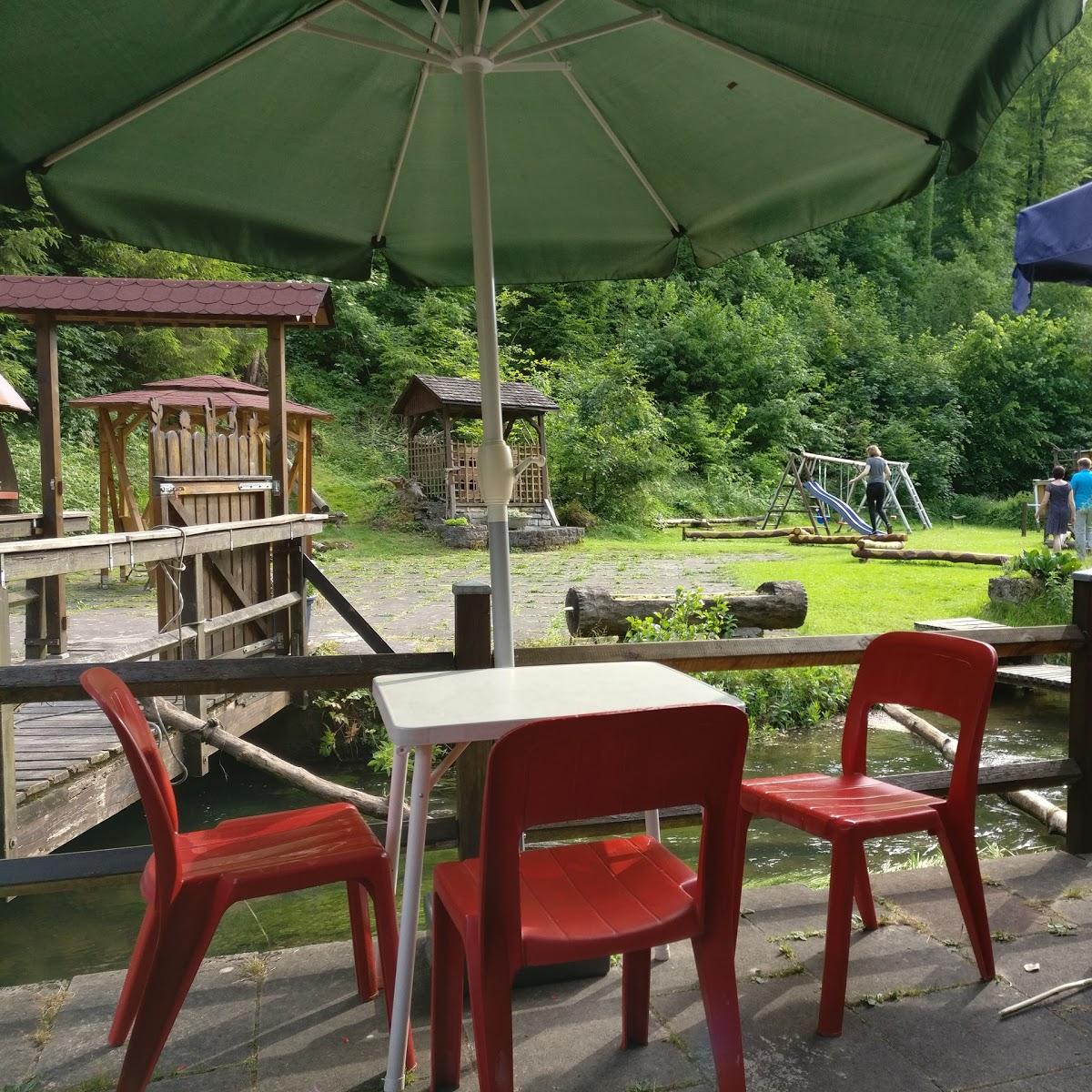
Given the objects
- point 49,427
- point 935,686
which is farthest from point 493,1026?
point 49,427

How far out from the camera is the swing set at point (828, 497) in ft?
60.0

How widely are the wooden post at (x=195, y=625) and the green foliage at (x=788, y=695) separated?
12.3 ft

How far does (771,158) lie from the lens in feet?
8.11

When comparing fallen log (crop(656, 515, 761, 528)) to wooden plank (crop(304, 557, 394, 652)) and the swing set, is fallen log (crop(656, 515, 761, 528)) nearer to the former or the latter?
the swing set

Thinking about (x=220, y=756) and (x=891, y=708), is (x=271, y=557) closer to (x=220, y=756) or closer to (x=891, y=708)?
(x=220, y=756)

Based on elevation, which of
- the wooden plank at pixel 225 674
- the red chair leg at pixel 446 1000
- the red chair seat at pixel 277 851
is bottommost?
the red chair leg at pixel 446 1000

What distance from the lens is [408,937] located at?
172cm

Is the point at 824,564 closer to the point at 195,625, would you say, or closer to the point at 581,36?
the point at 195,625

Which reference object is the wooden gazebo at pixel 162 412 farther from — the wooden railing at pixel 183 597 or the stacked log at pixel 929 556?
the stacked log at pixel 929 556

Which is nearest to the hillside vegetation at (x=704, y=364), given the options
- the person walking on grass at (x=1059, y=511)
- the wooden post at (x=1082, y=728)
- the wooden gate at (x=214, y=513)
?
the person walking on grass at (x=1059, y=511)

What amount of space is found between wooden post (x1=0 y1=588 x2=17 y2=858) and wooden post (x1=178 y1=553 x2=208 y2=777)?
1642 millimetres

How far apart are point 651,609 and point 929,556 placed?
7844mm

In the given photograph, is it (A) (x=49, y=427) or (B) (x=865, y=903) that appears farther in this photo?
(A) (x=49, y=427)

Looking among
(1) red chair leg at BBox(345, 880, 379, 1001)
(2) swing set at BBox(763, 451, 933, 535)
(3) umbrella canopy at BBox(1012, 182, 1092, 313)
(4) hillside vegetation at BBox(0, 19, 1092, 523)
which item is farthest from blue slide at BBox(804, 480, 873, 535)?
(1) red chair leg at BBox(345, 880, 379, 1001)
